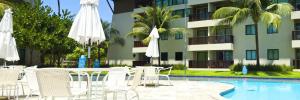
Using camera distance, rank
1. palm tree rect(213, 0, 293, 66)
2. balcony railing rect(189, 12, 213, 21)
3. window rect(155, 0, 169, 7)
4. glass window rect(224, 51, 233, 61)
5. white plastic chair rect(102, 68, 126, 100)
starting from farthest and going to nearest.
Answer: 1. window rect(155, 0, 169, 7)
2. balcony railing rect(189, 12, 213, 21)
3. glass window rect(224, 51, 233, 61)
4. palm tree rect(213, 0, 293, 66)
5. white plastic chair rect(102, 68, 126, 100)

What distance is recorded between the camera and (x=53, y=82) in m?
6.88

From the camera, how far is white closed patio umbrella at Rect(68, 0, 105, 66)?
1055 cm

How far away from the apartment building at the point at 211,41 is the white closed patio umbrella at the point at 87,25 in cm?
2375

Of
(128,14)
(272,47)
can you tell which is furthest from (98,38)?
(128,14)

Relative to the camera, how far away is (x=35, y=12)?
34.3 meters

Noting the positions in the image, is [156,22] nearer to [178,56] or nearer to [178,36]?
[178,36]

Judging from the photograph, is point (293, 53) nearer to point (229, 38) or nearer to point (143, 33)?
point (229, 38)

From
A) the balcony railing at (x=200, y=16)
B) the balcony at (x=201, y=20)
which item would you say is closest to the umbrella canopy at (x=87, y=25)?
the balcony at (x=201, y=20)

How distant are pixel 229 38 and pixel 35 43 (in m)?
16.8

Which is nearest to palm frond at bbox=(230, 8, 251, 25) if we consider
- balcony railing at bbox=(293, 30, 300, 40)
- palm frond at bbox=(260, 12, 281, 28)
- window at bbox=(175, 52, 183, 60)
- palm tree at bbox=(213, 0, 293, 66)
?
palm tree at bbox=(213, 0, 293, 66)

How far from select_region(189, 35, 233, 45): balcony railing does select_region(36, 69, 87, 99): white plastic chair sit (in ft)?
97.6

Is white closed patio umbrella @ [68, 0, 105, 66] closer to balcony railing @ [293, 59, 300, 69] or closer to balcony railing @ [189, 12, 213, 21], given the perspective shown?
balcony railing @ [293, 59, 300, 69]

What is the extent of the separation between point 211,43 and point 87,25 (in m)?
26.8

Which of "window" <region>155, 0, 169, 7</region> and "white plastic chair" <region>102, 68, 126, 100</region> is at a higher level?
"window" <region>155, 0, 169, 7</region>
